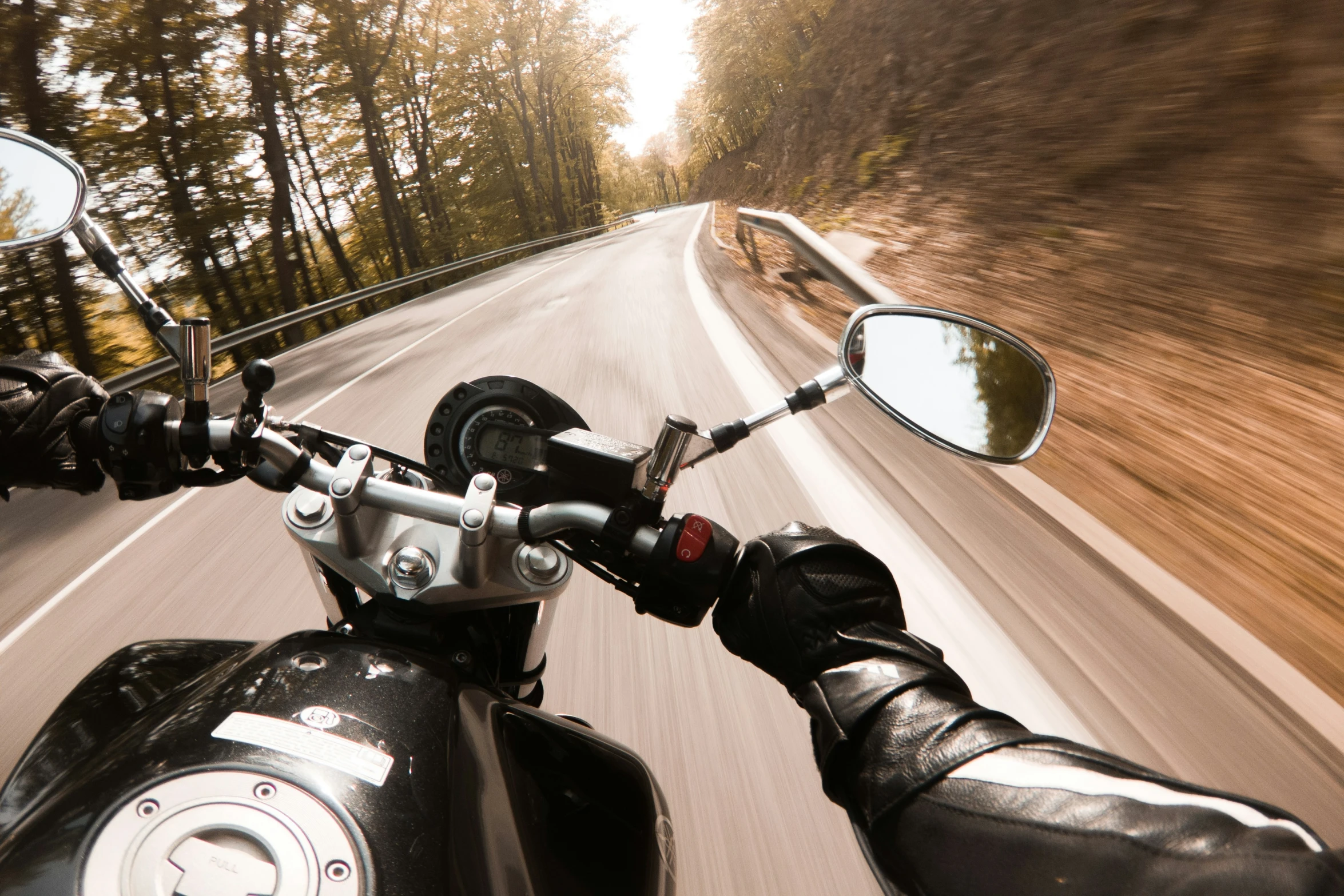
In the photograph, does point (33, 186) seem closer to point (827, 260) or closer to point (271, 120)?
point (827, 260)

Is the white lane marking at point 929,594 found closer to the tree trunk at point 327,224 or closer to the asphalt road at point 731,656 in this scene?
the asphalt road at point 731,656

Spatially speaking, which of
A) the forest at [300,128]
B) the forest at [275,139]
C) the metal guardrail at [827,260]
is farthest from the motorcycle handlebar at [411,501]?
the forest at [300,128]

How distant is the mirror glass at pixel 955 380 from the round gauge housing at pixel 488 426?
596mm

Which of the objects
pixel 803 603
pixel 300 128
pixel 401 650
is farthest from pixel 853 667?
pixel 300 128

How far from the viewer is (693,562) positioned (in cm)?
110

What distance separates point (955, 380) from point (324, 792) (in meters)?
1.34

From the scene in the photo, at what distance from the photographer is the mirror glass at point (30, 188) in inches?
63.2

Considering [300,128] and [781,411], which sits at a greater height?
[300,128]

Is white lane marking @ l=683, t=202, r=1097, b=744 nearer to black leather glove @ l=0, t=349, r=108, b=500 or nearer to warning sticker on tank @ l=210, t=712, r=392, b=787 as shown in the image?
warning sticker on tank @ l=210, t=712, r=392, b=787

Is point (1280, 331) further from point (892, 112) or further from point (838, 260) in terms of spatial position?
point (892, 112)

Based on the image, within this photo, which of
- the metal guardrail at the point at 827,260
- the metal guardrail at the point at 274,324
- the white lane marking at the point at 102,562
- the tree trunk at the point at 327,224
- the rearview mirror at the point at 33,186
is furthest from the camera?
the tree trunk at the point at 327,224

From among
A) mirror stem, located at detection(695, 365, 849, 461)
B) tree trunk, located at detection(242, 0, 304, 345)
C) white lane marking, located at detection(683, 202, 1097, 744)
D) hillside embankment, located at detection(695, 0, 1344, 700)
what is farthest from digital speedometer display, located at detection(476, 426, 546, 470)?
tree trunk, located at detection(242, 0, 304, 345)

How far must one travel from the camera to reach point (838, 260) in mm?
6000

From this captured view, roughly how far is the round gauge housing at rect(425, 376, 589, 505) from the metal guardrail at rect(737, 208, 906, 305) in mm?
2873
